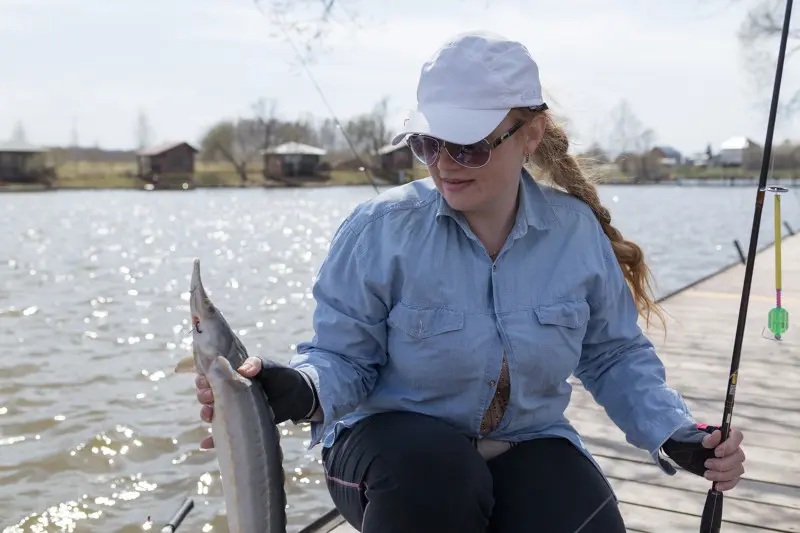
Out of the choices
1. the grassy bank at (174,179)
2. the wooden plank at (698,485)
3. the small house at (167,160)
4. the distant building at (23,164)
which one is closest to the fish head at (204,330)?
the wooden plank at (698,485)

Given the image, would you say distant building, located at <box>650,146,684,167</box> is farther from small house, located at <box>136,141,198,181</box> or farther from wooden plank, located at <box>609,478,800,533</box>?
wooden plank, located at <box>609,478,800,533</box>

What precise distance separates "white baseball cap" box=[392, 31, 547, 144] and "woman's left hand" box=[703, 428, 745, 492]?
1.04 m

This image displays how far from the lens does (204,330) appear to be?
198 cm

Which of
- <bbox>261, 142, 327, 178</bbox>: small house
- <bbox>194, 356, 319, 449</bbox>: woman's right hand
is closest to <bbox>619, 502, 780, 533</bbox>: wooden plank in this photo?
<bbox>194, 356, 319, 449</bbox>: woman's right hand

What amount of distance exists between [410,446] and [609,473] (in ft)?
7.13

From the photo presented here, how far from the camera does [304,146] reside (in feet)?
252

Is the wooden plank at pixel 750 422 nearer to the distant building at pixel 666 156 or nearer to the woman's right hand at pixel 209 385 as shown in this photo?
the woman's right hand at pixel 209 385

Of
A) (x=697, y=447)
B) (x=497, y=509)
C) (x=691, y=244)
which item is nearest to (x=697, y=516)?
(x=697, y=447)

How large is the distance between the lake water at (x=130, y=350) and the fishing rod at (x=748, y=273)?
3.56 metres

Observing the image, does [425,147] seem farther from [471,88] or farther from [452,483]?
[452,483]

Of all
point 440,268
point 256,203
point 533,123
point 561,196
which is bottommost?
point 256,203

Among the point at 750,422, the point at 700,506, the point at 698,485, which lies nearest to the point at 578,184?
the point at 700,506

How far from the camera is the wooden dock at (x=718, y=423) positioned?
3.55 metres

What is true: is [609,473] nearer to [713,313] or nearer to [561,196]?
[561,196]
